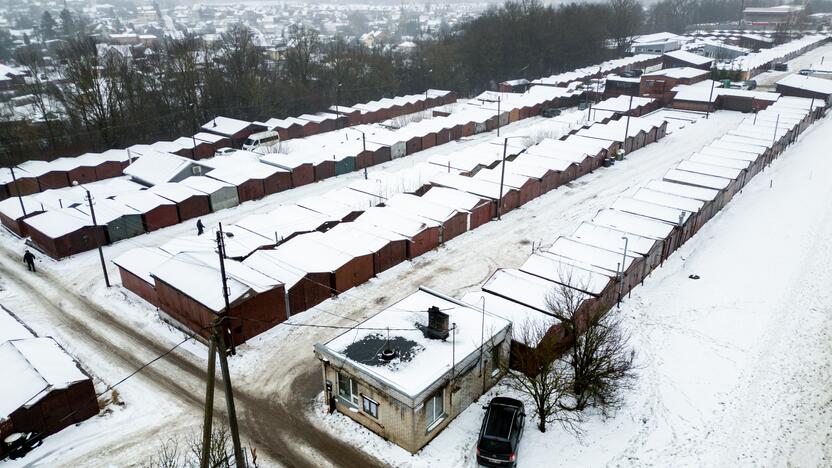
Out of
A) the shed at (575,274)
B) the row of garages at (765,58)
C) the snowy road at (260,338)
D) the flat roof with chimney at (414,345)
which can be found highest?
the row of garages at (765,58)

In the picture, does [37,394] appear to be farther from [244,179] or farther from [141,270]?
[244,179]

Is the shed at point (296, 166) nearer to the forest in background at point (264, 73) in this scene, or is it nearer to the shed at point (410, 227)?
the shed at point (410, 227)

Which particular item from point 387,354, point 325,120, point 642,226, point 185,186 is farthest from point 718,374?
point 325,120

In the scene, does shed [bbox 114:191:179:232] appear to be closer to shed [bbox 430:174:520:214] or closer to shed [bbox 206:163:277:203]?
shed [bbox 206:163:277:203]

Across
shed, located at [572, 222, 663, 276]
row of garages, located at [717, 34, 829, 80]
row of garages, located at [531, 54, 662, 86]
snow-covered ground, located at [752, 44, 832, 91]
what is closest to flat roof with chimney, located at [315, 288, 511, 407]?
shed, located at [572, 222, 663, 276]

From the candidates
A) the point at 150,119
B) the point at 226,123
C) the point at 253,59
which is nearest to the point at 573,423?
the point at 226,123

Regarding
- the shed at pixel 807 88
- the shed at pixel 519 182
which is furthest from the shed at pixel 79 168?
the shed at pixel 807 88
